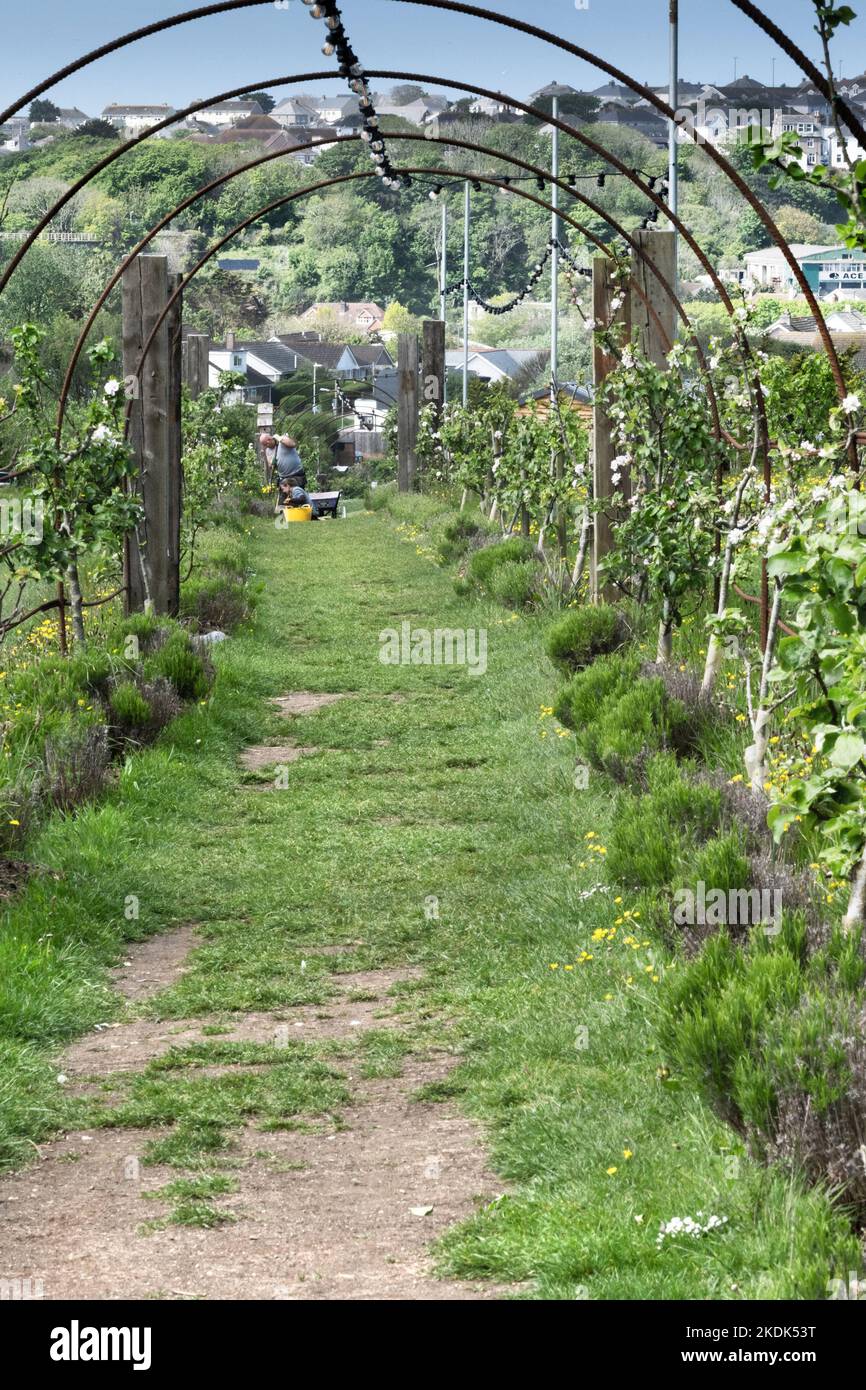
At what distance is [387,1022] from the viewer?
18.0ft

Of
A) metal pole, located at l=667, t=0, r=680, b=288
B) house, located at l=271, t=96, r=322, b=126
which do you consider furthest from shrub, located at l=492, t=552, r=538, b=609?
house, located at l=271, t=96, r=322, b=126

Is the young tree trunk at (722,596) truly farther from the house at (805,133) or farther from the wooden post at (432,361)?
the wooden post at (432,361)

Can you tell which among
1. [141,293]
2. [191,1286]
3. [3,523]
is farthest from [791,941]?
[141,293]

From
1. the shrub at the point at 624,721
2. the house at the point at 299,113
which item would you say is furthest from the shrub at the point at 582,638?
the house at the point at 299,113

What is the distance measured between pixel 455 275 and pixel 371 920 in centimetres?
6080

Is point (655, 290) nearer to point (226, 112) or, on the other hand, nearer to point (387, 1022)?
point (387, 1022)

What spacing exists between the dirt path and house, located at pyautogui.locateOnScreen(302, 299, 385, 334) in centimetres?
7903

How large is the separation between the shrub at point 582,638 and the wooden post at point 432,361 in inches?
720

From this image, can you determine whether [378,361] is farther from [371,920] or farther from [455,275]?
[371,920]

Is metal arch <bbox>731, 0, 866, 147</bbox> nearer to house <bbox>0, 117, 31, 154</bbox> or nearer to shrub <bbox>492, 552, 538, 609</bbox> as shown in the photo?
shrub <bbox>492, 552, 538, 609</bbox>

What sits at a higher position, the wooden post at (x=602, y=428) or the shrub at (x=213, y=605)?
the wooden post at (x=602, y=428)

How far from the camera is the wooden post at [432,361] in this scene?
2817 cm

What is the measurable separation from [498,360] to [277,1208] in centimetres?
6324

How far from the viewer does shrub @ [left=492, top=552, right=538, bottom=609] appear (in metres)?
13.0
